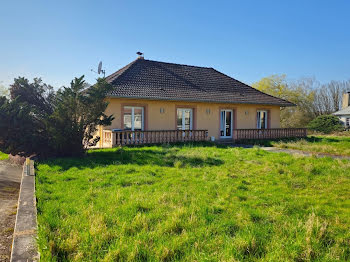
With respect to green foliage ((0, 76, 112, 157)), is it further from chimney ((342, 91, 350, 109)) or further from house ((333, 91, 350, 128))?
chimney ((342, 91, 350, 109))

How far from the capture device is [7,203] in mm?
6035

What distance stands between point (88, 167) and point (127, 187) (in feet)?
9.44

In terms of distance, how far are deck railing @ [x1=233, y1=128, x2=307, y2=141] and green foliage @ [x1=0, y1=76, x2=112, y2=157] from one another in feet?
34.6

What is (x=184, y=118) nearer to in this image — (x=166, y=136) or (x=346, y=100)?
(x=166, y=136)

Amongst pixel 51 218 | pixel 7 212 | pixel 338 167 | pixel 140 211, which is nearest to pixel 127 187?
pixel 140 211

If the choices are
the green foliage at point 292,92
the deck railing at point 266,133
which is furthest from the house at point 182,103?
the green foliage at point 292,92

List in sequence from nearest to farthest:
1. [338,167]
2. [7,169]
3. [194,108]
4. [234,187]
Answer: [234,187] → [338,167] → [7,169] → [194,108]

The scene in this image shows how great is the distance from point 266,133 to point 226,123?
3150mm

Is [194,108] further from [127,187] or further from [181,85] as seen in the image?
[127,187]

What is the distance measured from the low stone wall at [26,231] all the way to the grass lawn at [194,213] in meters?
0.13

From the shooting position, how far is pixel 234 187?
614cm

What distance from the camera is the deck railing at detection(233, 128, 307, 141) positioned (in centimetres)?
1820

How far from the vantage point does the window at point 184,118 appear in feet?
56.3

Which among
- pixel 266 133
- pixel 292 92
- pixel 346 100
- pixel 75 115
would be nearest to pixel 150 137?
pixel 75 115
